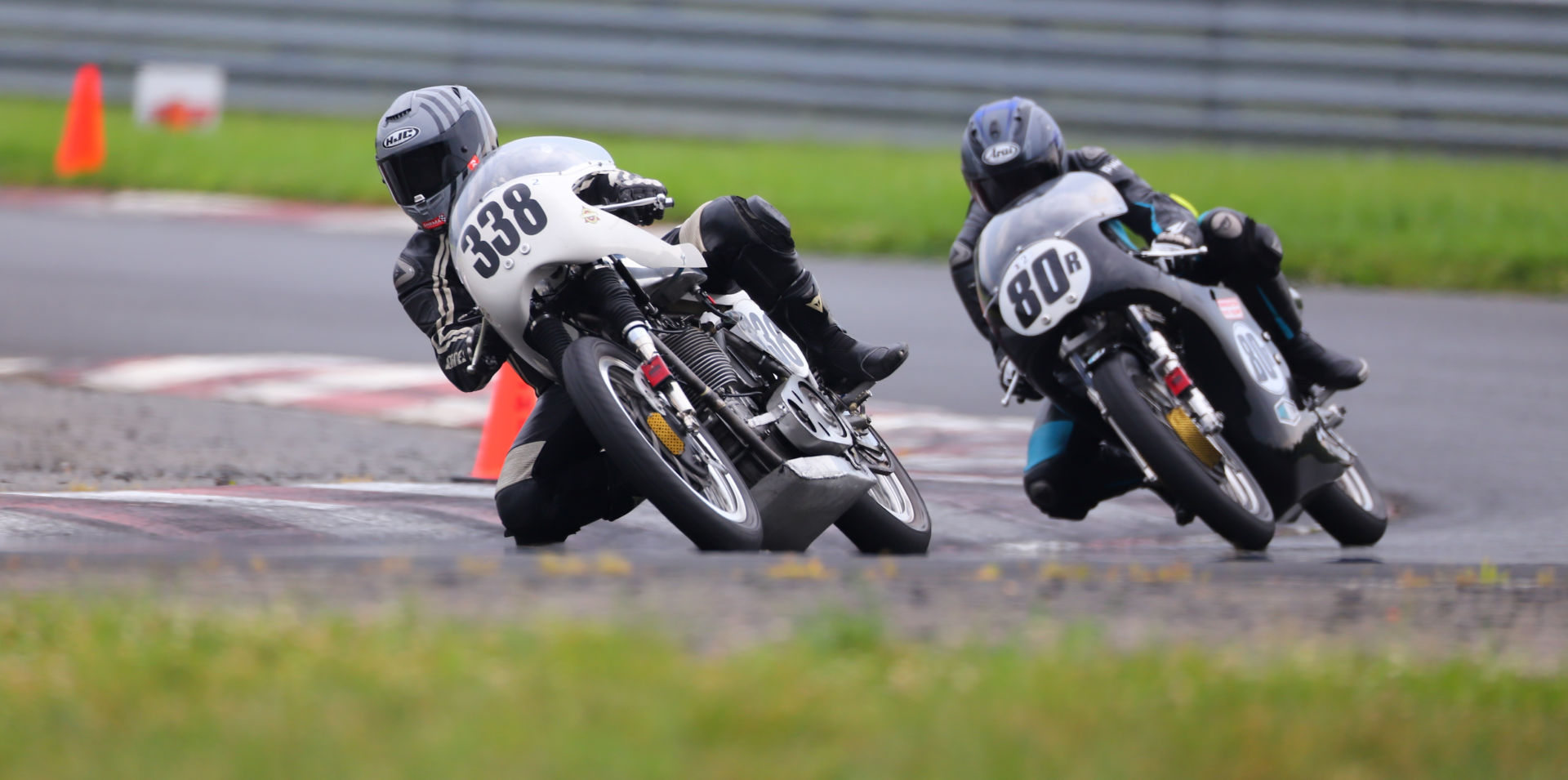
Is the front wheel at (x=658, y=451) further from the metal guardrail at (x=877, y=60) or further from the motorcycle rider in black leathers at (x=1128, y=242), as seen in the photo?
the metal guardrail at (x=877, y=60)

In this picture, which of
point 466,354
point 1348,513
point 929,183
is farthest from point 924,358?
point 929,183

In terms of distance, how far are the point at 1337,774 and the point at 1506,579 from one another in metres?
1.64

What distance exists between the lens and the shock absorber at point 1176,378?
503 centimetres

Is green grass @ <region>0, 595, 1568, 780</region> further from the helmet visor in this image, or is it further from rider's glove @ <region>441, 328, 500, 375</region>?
the helmet visor

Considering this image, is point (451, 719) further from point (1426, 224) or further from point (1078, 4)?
point (1078, 4)

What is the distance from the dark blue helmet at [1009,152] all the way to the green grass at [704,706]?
2.68 m

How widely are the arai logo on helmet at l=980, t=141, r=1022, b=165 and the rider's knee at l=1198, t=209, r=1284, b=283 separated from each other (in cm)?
58

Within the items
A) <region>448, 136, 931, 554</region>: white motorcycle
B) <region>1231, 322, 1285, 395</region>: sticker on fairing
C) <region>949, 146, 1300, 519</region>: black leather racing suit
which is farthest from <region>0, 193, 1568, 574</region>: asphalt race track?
<region>1231, 322, 1285, 395</region>: sticker on fairing

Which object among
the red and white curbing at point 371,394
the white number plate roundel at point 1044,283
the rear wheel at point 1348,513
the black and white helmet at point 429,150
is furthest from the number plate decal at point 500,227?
the red and white curbing at point 371,394

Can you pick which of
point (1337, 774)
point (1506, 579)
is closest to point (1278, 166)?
point (1506, 579)

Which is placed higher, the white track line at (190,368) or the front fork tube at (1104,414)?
the front fork tube at (1104,414)

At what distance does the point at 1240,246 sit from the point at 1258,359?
1.18 ft

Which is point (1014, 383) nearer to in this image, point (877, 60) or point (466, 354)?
point (466, 354)

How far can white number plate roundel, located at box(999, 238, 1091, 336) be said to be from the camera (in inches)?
208
